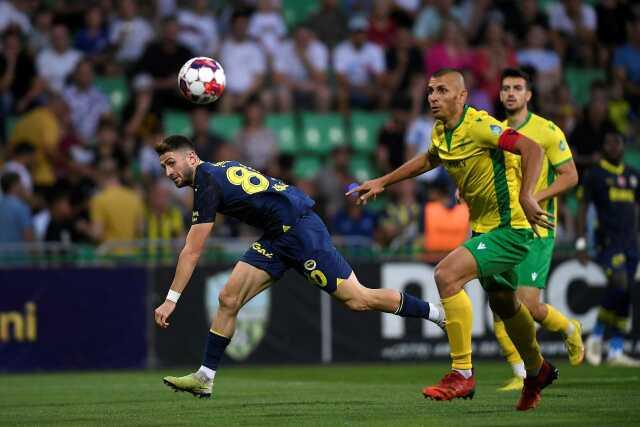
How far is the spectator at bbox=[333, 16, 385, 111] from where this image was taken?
20625mm

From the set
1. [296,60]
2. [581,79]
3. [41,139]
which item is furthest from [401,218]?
[581,79]

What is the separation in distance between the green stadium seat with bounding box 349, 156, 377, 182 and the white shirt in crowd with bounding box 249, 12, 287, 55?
2224 millimetres

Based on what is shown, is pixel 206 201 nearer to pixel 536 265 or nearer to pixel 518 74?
pixel 536 265

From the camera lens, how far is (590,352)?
15.4m

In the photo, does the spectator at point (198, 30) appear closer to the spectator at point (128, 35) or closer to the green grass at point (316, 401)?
the spectator at point (128, 35)

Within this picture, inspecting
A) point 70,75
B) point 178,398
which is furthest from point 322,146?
point 178,398

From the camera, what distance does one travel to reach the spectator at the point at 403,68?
20.5 meters

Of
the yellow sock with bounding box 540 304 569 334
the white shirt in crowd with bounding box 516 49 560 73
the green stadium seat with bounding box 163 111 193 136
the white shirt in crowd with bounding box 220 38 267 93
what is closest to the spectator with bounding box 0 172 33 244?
the green stadium seat with bounding box 163 111 193 136

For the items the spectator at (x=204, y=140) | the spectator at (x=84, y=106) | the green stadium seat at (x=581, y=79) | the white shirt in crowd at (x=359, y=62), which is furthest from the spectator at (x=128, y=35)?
the green stadium seat at (x=581, y=79)

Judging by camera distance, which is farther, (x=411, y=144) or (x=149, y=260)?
(x=411, y=144)

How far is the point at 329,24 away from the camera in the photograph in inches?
850

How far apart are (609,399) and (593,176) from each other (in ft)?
19.2

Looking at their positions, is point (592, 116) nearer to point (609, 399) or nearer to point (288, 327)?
point (288, 327)

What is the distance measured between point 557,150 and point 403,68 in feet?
34.1
